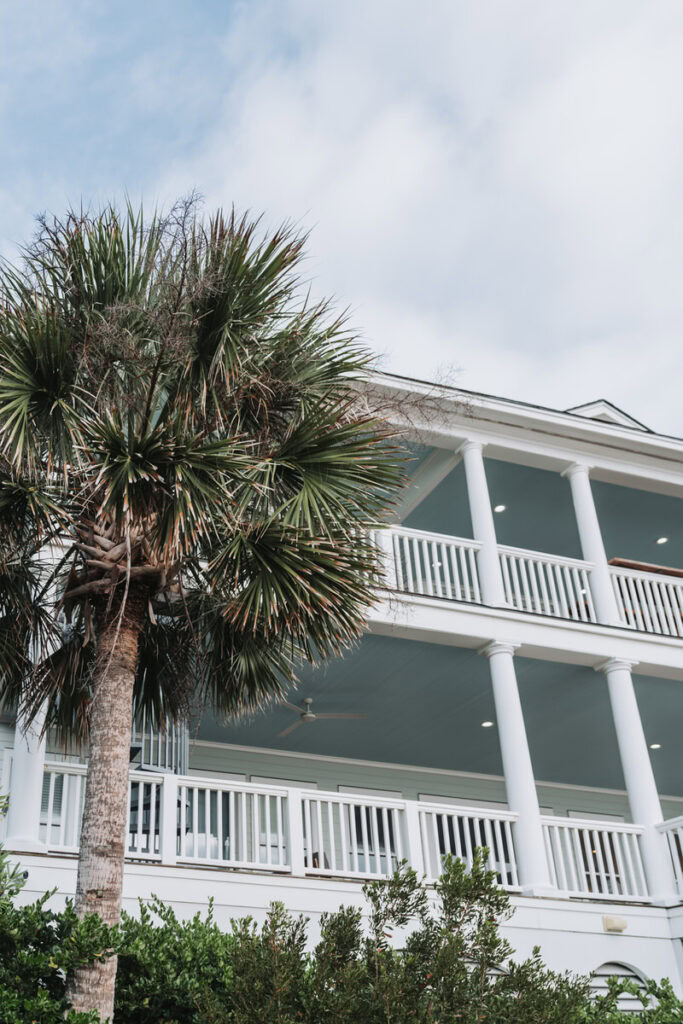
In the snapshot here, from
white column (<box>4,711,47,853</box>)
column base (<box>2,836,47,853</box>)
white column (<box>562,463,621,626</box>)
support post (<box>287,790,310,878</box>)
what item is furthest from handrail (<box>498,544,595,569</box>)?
A: column base (<box>2,836,47,853</box>)

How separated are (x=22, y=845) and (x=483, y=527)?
6.83 meters

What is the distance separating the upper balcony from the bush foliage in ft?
18.5

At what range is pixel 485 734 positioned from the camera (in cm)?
1543

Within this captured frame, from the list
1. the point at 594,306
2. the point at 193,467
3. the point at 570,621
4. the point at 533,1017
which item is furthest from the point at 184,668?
the point at 594,306

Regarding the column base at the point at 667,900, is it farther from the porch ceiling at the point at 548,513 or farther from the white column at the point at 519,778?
the porch ceiling at the point at 548,513

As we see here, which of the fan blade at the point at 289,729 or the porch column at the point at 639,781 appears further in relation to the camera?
the fan blade at the point at 289,729

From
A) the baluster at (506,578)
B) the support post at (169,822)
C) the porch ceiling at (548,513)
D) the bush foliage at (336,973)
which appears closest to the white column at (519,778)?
the baluster at (506,578)

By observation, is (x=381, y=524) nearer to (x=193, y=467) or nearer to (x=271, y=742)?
(x=193, y=467)

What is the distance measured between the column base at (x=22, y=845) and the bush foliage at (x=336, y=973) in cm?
215

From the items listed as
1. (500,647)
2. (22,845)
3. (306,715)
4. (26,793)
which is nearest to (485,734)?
(306,715)

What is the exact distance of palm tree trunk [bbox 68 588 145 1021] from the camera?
613 centimetres

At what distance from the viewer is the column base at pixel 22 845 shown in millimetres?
8781

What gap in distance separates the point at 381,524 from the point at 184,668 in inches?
87.8

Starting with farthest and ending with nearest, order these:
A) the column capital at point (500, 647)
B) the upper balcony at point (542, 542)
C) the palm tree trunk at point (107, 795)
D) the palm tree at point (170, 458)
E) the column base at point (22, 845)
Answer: the upper balcony at point (542, 542)
the column capital at point (500, 647)
the column base at point (22, 845)
the palm tree at point (170, 458)
the palm tree trunk at point (107, 795)
